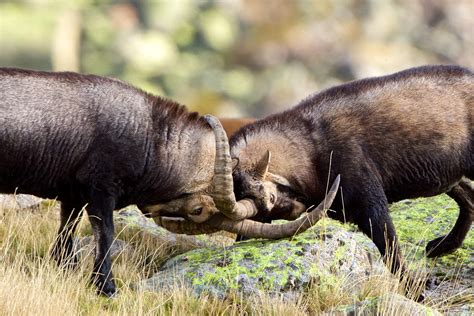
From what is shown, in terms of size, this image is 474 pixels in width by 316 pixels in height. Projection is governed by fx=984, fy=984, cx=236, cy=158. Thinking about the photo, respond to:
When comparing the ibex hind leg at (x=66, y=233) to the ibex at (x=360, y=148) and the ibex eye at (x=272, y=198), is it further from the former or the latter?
the ibex eye at (x=272, y=198)

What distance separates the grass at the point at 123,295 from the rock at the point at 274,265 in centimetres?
13

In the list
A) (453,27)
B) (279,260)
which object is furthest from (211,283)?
(453,27)

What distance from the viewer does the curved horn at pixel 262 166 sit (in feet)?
30.0

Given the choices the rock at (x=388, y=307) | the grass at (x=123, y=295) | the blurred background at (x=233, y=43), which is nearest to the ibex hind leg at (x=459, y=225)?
the grass at (x=123, y=295)

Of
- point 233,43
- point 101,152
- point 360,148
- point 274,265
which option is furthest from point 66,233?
point 233,43

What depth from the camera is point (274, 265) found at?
28.9 feet

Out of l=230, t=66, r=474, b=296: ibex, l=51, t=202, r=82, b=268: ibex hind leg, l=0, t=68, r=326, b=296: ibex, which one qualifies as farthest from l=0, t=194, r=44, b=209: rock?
l=230, t=66, r=474, b=296: ibex

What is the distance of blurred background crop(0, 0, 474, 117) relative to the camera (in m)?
30.4

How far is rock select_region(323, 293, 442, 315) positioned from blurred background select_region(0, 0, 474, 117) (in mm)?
21034

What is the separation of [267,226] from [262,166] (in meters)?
0.57

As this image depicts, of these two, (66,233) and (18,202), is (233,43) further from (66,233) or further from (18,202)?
(66,233)

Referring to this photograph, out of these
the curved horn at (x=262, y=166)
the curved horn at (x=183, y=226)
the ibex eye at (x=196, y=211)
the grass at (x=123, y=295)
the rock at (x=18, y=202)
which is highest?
the curved horn at (x=262, y=166)

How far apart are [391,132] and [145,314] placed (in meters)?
3.14

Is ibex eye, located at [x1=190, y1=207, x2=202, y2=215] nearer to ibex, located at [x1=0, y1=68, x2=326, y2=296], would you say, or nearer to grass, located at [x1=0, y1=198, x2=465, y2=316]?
ibex, located at [x1=0, y1=68, x2=326, y2=296]
